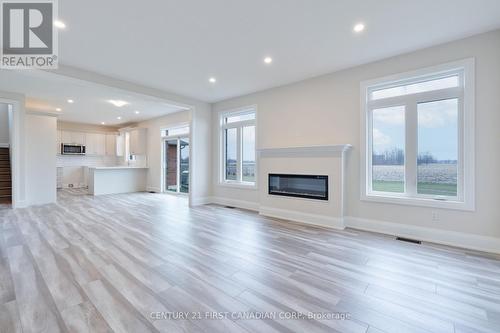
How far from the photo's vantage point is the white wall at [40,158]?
5.91 m

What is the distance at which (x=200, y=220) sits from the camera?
445cm

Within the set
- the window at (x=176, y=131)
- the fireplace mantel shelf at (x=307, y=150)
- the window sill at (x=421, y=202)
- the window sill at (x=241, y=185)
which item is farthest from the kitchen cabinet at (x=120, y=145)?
the window sill at (x=421, y=202)

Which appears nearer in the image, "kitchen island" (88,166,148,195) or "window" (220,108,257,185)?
"window" (220,108,257,185)

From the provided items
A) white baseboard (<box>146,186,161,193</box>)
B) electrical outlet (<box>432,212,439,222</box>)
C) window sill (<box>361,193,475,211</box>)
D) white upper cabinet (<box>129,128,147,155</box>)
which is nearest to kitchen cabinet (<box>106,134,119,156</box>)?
white upper cabinet (<box>129,128,147,155</box>)

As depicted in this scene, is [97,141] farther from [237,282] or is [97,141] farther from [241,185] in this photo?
[237,282]

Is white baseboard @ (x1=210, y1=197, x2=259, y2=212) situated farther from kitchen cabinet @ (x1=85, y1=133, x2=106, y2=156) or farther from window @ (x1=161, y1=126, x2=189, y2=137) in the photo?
kitchen cabinet @ (x1=85, y1=133, x2=106, y2=156)

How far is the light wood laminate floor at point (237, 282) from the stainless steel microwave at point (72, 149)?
6.66 m

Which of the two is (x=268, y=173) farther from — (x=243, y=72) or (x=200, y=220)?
(x=243, y=72)

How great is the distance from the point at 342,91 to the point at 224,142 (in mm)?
3420

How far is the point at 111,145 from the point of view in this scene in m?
10.6

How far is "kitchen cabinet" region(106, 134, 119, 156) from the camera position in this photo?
34.5ft

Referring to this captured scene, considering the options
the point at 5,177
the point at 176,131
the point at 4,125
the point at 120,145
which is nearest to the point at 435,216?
the point at 176,131

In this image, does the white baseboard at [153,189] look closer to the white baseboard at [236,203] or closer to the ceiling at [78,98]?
the ceiling at [78,98]

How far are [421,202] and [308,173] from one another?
1827 millimetres
